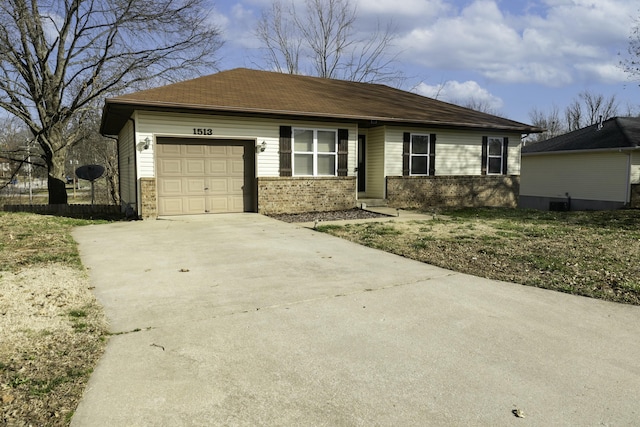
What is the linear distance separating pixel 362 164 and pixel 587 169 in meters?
14.1

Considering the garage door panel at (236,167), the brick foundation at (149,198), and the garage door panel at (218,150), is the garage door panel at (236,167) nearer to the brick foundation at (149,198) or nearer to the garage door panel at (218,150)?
the garage door panel at (218,150)

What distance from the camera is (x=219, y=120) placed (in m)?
12.5

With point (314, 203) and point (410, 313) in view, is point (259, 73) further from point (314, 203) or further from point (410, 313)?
point (410, 313)

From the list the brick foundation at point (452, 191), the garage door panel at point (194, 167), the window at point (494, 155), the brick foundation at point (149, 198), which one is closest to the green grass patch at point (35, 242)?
the brick foundation at point (149, 198)

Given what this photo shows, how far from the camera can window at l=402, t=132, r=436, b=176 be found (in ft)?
51.5

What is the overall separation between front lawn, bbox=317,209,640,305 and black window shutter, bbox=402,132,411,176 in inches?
141

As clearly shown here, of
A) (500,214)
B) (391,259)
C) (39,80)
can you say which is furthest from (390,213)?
(39,80)

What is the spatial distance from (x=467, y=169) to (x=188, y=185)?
35.2 ft

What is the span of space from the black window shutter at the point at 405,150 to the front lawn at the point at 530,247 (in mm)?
3586

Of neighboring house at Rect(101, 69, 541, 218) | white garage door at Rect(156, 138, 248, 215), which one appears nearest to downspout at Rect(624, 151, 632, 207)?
neighboring house at Rect(101, 69, 541, 218)

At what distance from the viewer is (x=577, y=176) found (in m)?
23.5

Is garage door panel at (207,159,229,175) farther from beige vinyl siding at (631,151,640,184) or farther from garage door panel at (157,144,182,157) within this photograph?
beige vinyl siding at (631,151,640,184)

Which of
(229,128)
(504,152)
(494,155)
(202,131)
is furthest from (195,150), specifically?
(504,152)

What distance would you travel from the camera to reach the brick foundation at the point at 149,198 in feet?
38.6
